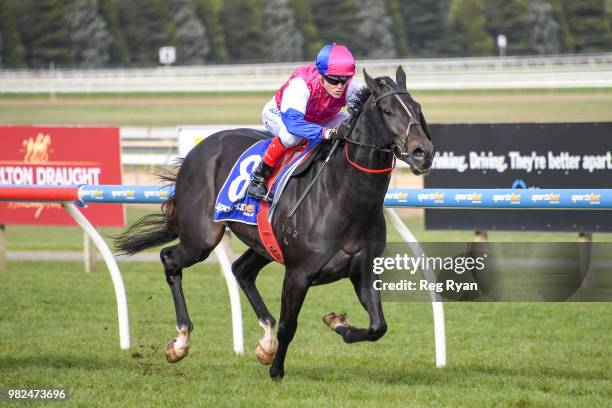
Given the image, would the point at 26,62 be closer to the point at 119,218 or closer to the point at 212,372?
the point at 119,218

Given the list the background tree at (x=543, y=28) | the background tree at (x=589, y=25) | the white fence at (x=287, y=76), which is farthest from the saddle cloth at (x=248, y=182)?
the background tree at (x=543, y=28)

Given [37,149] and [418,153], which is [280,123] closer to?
[418,153]

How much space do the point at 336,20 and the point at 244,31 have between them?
561cm

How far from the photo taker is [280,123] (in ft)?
19.6

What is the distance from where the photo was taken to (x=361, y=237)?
530cm

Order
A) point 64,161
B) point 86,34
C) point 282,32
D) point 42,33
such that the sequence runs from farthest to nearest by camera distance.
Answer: point 282,32
point 86,34
point 42,33
point 64,161

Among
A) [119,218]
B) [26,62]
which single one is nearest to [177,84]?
[26,62]

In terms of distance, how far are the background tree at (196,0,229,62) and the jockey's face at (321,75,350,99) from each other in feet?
186

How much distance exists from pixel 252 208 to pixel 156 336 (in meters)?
2.13

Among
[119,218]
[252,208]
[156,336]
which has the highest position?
[252,208]

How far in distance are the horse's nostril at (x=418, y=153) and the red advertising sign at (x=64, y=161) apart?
6678mm

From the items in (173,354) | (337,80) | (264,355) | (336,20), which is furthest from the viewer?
(336,20)

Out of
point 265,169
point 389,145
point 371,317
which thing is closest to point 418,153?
point 389,145

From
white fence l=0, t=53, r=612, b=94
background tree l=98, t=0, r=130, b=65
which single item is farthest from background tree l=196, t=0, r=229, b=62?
white fence l=0, t=53, r=612, b=94
